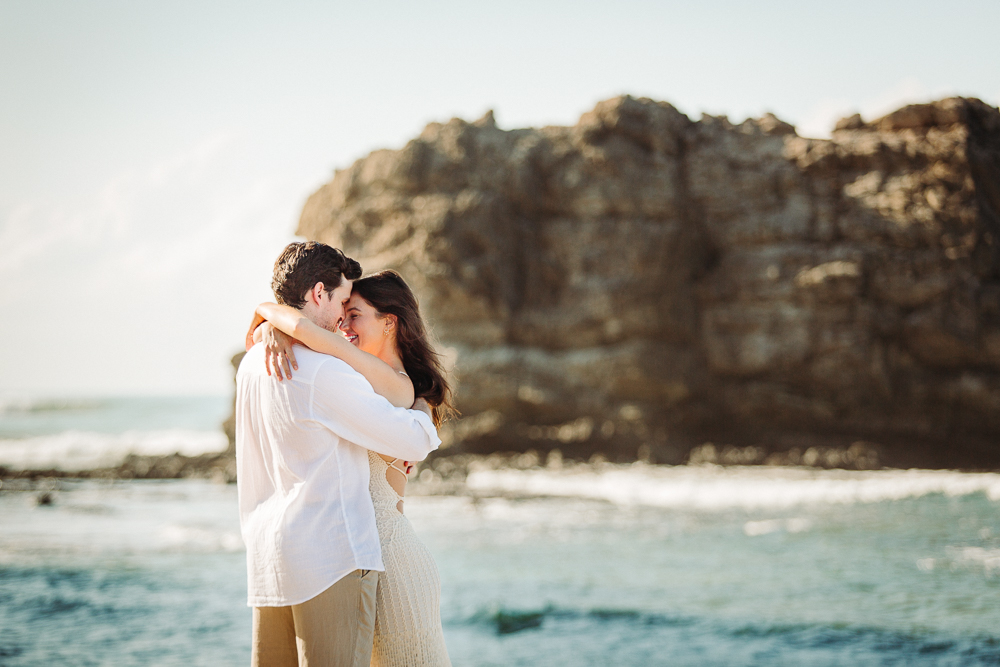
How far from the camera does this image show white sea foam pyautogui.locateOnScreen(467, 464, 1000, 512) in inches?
672

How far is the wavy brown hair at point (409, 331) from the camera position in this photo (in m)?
2.72

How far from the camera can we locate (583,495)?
17922 mm

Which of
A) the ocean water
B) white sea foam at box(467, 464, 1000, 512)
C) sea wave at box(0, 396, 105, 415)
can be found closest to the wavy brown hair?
white sea foam at box(467, 464, 1000, 512)

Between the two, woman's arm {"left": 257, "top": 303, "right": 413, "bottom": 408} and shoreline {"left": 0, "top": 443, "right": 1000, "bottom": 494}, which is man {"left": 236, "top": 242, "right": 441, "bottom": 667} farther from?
shoreline {"left": 0, "top": 443, "right": 1000, "bottom": 494}

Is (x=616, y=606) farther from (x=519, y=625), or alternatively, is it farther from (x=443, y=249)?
(x=443, y=249)

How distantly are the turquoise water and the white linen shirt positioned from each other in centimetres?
506

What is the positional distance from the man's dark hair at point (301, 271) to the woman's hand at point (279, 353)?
14 cm

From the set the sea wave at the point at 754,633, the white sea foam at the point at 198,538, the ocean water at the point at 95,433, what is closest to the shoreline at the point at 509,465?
Result: the ocean water at the point at 95,433

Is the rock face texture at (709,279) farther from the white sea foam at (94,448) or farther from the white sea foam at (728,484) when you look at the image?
the white sea foam at (94,448)

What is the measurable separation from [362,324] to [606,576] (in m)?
8.16

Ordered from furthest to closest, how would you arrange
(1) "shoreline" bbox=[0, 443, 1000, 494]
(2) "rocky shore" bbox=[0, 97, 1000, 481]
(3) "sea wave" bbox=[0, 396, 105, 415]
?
(3) "sea wave" bbox=[0, 396, 105, 415] < (2) "rocky shore" bbox=[0, 97, 1000, 481] < (1) "shoreline" bbox=[0, 443, 1000, 494]

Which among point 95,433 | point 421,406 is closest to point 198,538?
point 421,406

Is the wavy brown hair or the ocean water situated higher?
the wavy brown hair

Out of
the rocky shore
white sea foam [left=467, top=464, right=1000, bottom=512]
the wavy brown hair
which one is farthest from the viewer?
the rocky shore
